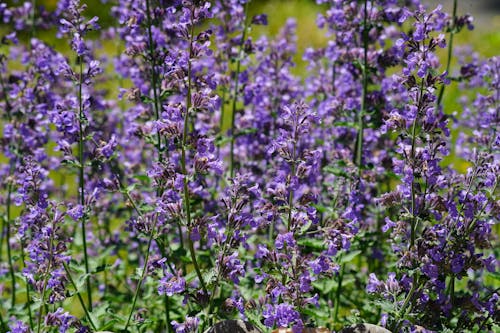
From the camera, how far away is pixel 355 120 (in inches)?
193

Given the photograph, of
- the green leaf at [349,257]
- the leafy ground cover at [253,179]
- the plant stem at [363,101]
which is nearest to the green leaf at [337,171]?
the leafy ground cover at [253,179]

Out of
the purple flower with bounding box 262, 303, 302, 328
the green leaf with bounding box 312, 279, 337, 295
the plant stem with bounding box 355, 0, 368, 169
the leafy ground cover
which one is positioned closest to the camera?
the purple flower with bounding box 262, 303, 302, 328

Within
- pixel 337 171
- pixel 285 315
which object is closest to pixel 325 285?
pixel 337 171

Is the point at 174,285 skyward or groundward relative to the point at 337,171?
groundward

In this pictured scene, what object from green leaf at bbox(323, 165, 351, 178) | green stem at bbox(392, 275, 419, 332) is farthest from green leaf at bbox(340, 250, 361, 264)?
green stem at bbox(392, 275, 419, 332)

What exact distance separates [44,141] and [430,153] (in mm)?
2873

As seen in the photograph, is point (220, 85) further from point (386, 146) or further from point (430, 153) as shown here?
point (430, 153)

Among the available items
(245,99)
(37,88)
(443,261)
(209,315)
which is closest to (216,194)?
(245,99)

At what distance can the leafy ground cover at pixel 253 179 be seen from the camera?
330cm

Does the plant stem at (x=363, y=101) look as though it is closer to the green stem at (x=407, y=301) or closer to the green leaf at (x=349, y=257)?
the green leaf at (x=349, y=257)

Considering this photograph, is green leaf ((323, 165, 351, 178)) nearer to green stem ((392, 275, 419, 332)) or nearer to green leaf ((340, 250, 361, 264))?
green leaf ((340, 250, 361, 264))

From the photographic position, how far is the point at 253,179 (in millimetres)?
4902

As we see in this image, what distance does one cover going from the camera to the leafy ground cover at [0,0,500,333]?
130 inches

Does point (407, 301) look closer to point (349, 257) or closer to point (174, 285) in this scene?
point (349, 257)
